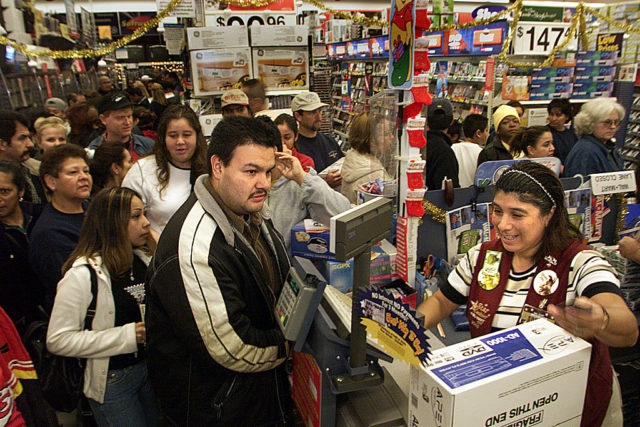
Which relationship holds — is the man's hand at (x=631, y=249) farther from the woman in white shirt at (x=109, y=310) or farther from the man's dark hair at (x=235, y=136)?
the woman in white shirt at (x=109, y=310)

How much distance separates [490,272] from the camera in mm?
1667

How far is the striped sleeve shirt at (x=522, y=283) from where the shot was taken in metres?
1.43

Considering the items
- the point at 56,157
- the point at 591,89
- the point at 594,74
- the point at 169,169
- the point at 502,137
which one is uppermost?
the point at 594,74

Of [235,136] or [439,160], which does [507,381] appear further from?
[439,160]

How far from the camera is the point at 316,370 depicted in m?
1.34

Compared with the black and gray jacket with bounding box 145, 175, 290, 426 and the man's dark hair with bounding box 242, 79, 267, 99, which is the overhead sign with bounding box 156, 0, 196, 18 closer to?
the man's dark hair with bounding box 242, 79, 267, 99

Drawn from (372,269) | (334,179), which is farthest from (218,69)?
(372,269)

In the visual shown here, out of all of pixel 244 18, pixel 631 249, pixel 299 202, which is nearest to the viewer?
pixel 631 249

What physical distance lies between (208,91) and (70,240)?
11.0 ft

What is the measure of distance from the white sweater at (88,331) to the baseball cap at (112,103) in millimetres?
2021

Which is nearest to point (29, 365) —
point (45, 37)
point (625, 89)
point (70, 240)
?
point (70, 240)

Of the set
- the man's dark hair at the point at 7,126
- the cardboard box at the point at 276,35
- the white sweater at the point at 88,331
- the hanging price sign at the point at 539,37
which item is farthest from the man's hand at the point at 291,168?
the hanging price sign at the point at 539,37

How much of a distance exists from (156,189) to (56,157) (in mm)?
549

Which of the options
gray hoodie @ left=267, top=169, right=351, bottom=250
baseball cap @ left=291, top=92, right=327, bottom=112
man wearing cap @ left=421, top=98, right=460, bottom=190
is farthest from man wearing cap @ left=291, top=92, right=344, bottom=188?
gray hoodie @ left=267, top=169, right=351, bottom=250
